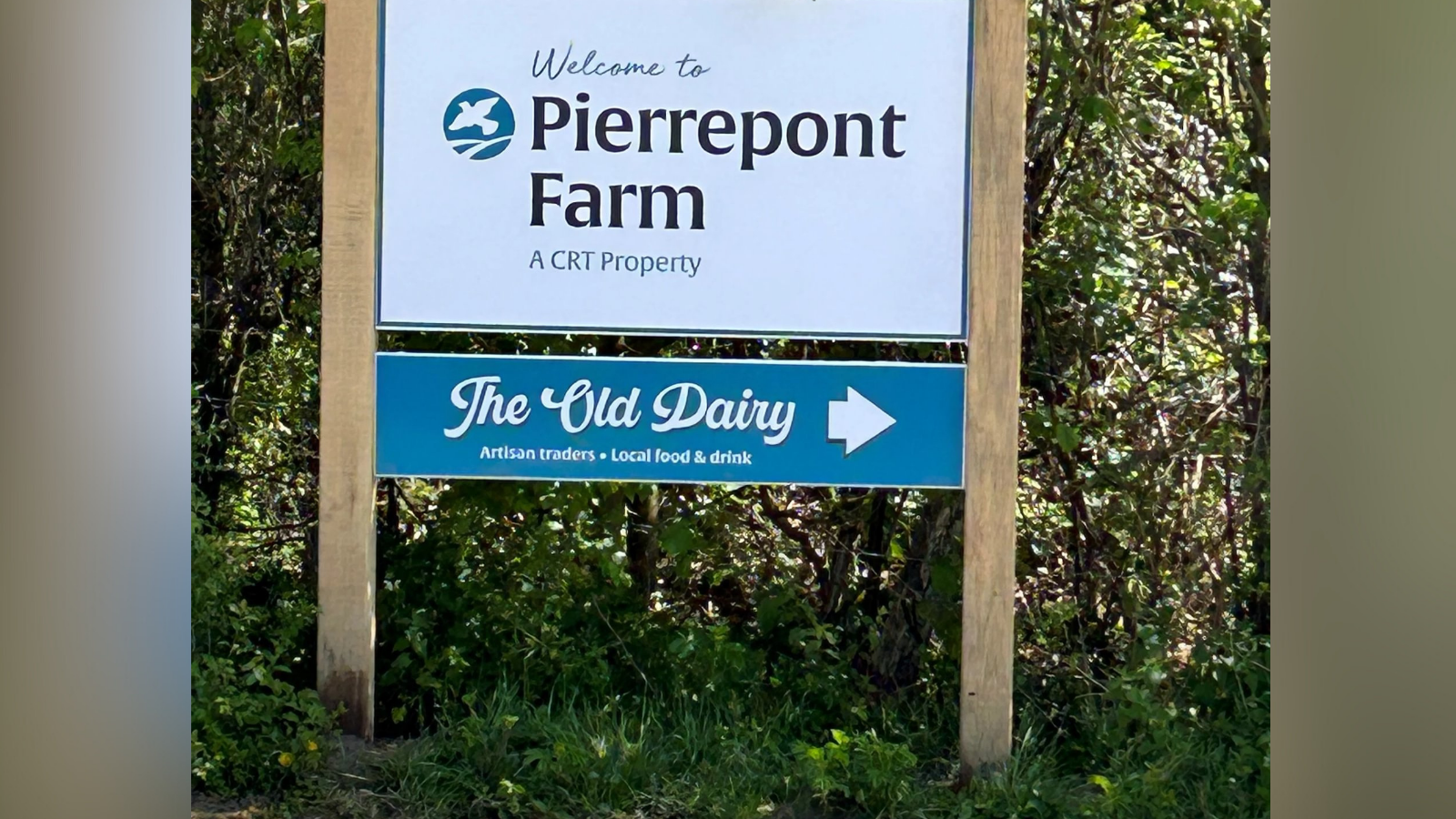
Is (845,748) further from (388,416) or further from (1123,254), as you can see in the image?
(1123,254)

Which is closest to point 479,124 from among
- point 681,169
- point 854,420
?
point 681,169

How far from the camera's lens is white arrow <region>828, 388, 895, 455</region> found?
12.1ft

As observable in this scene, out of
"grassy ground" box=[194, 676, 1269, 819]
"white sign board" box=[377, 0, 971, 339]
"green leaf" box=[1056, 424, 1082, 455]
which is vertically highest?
"white sign board" box=[377, 0, 971, 339]

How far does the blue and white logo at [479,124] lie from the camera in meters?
3.72

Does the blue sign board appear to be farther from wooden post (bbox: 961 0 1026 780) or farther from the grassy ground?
the grassy ground

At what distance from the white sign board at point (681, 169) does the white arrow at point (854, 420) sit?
193mm

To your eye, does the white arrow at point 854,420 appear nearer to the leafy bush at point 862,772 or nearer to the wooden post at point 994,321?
the wooden post at point 994,321

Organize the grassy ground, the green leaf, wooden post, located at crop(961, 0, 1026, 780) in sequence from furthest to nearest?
the green leaf, wooden post, located at crop(961, 0, 1026, 780), the grassy ground

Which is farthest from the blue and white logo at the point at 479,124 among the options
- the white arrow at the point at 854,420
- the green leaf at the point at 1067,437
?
the green leaf at the point at 1067,437

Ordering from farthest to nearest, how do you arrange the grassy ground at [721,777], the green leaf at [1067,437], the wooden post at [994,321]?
the green leaf at [1067,437] < the wooden post at [994,321] < the grassy ground at [721,777]

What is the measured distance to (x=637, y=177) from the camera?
3725 millimetres

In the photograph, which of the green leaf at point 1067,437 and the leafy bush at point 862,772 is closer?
the leafy bush at point 862,772

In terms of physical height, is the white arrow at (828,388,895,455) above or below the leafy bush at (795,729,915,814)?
above

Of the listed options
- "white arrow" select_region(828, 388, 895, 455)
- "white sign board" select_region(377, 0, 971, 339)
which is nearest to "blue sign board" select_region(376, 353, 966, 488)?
"white arrow" select_region(828, 388, 895, 455)
